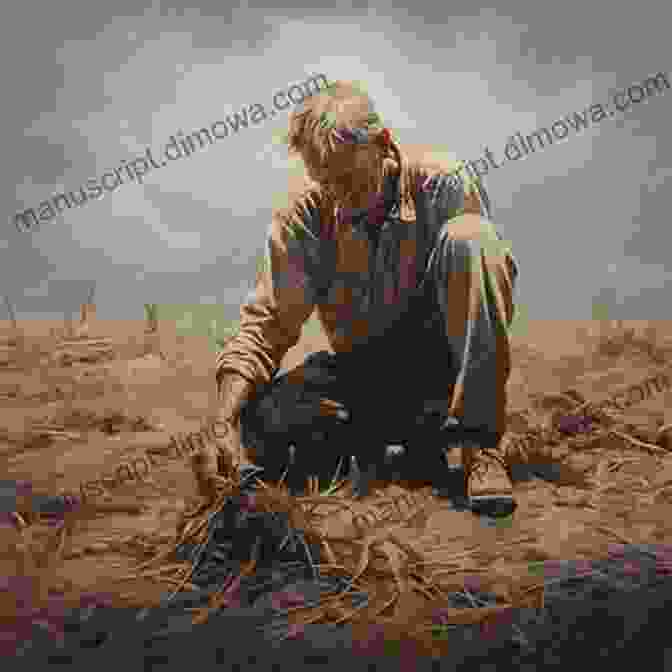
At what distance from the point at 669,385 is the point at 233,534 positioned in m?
2.81

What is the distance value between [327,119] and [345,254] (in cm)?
54

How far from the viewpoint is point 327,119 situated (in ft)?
9.03

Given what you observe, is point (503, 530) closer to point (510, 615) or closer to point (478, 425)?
point (478, 425)

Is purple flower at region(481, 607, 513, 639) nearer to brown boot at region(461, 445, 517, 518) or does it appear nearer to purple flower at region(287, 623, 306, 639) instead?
purple flower at region(287, 623, 306, 639)

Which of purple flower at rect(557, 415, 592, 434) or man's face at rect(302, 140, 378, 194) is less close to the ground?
man's face at rect(302, 140, 378, 194)

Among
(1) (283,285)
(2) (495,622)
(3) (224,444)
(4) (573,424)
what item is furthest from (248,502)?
(4) (573,424)

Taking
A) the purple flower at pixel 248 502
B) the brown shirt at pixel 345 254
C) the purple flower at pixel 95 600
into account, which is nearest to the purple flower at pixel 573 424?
the brown shirt at pixel 345 254

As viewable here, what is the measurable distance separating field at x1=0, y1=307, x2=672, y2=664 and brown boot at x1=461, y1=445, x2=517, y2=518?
0.19ft

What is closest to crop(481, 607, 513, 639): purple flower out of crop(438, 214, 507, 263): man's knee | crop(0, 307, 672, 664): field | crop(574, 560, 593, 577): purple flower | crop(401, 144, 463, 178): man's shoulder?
Answer: crop(0, 307, 672, 664): field

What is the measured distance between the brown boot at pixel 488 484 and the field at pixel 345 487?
59mm

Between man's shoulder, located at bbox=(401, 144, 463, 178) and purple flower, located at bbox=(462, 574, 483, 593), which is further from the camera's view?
man's shoulder, located at bbox=(401, 144, 463, 178)

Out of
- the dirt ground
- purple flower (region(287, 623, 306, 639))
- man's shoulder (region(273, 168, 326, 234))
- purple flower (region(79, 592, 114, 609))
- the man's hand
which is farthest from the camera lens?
man's shoulder (region(273, 168, 326, 234))

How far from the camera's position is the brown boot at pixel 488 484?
280cm

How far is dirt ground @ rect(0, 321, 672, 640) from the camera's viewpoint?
2500 mm
